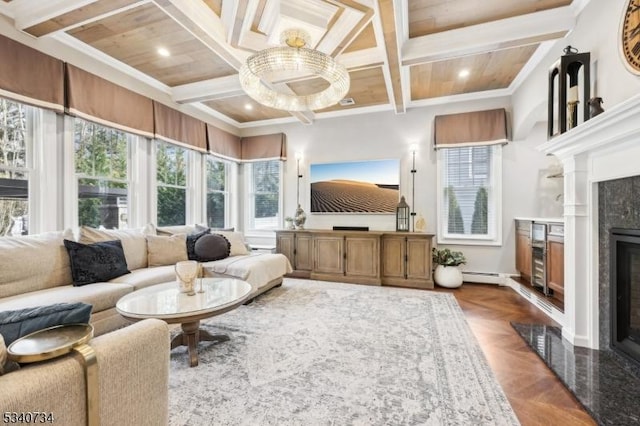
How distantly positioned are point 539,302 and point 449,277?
1.10m

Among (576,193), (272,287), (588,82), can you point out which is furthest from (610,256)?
(272,287)

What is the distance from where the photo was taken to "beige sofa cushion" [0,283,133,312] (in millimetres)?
2041

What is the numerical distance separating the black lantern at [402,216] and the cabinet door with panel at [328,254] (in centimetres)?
95

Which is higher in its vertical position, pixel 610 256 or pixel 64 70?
pixel 64 70

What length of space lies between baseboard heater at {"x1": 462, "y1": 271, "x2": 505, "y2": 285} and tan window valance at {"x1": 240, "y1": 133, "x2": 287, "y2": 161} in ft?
12.3

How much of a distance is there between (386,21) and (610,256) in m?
2.52

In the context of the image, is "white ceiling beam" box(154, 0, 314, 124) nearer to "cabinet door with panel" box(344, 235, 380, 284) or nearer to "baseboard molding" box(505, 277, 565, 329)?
"cabinet door with panel" box(344, 235, 380, 284)

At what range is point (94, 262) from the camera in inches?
104

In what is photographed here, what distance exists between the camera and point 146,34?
2.89 metres

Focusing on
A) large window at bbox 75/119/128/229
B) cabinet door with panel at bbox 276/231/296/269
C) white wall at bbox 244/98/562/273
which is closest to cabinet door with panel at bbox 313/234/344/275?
cabinet door with panel at bbox 276/231/296/269

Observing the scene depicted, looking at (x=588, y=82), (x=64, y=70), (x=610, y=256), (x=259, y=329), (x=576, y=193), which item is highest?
(x=64, y=70)

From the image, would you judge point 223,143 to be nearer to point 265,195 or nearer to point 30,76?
point 265,195

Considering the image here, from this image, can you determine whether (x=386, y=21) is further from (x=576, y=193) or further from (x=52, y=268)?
(x=52, y=268)

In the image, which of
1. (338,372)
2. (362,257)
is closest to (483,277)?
→ (362,257)
